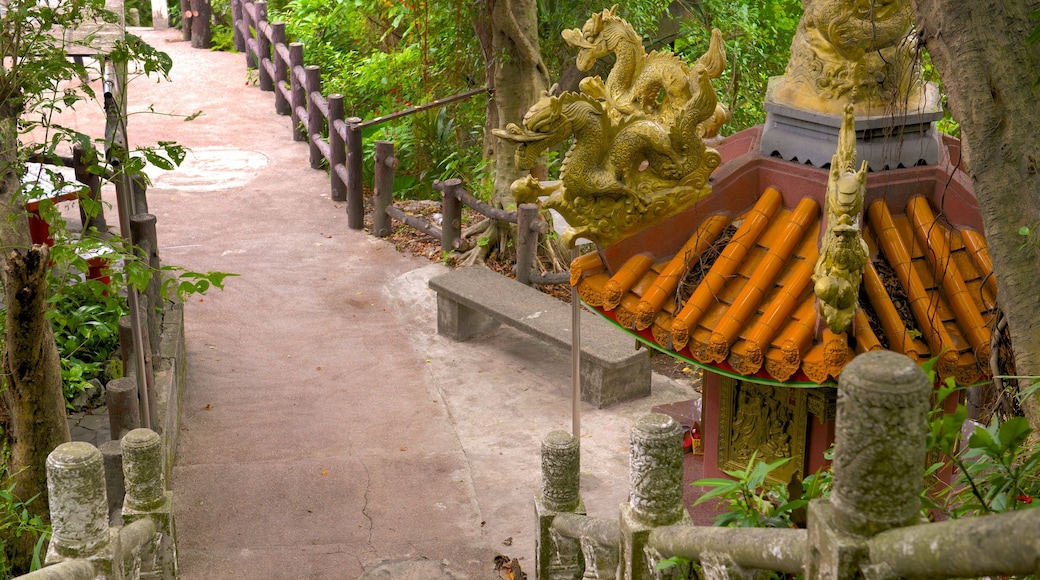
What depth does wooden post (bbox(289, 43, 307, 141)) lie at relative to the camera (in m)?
13.7

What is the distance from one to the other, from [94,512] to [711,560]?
6.91ft

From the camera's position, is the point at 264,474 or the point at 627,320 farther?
the point at 264,474

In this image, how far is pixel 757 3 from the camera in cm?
1208

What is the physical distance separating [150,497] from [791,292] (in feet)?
8.98

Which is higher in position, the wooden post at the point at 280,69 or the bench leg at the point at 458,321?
the wooden post at the point at 280,69

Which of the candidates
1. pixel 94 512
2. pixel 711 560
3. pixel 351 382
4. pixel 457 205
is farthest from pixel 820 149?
pixel 457 205

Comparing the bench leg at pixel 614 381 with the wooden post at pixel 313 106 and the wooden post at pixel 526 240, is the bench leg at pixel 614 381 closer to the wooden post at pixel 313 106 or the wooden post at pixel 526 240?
the wooden post at pixel 526 240

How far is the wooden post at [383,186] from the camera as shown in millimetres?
11312

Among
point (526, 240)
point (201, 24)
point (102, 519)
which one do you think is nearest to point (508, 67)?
point (526, 240)

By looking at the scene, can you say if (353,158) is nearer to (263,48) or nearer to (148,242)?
(148,242)

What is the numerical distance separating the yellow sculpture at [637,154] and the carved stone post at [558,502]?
35.2 inches

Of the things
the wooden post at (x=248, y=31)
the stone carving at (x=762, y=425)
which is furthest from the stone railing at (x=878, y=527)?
the wooden post at (x=248, y=31)

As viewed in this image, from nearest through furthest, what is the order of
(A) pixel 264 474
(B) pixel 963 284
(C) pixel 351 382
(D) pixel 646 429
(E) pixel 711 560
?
(E) pixel 711 560
(D) pixel 646 429
(B) pixel 963 284
(A) pixel 264 474
(C) pixel 351 382

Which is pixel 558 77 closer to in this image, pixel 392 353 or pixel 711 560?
pixel 392 353
